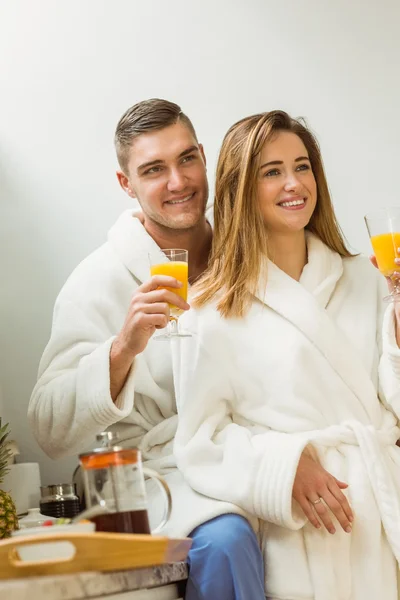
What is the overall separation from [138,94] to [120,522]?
6.60ft

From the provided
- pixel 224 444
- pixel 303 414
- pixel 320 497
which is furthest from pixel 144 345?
pixel 320 497

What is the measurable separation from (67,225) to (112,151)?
29cm

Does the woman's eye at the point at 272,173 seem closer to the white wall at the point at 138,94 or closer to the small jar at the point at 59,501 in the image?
the white wall at the point at 138,94

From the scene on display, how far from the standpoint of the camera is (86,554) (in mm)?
1300

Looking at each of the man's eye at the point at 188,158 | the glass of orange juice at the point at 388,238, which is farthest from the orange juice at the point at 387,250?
the man's eye at the point at 188,158

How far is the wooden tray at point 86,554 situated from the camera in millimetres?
1274

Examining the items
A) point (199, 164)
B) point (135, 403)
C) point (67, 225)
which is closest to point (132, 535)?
point (135, 403)

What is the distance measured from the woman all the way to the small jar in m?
0.45

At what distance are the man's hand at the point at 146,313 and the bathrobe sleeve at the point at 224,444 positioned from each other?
175 mm

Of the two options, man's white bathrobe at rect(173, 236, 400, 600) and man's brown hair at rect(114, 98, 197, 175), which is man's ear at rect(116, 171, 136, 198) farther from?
man's white bathrobe at rect(173, 236, 400, 600)

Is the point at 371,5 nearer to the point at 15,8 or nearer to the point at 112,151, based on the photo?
the point at 112,151

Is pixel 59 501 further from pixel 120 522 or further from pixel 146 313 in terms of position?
pixel 120 522

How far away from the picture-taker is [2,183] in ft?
10.3

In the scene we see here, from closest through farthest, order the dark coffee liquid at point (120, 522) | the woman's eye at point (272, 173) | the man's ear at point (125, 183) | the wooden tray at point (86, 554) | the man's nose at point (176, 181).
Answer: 1. the wooden tray at point (86, 554)
2. the dark coffee liquid at point (120, 522)
3. the woman's eye at point (272, 173)
4. the man's nose at point (176, 181)
5. the man's ear at point (125, 183)
